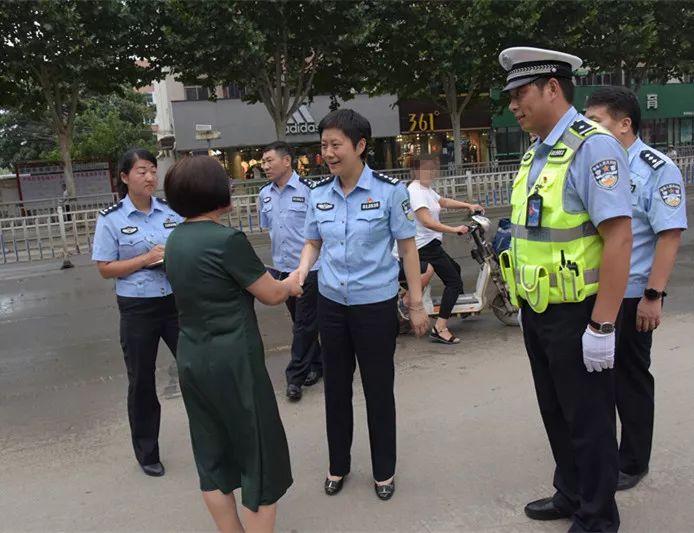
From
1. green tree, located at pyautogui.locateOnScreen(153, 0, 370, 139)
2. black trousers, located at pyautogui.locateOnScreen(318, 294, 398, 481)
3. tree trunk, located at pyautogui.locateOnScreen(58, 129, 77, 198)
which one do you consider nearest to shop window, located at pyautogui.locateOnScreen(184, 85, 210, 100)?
green tree, located at pyautogui.locateOnScreen(153, 0, 370, 139)

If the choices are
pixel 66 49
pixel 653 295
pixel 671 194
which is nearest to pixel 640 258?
pixel 653 295

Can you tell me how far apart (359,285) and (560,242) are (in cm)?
99

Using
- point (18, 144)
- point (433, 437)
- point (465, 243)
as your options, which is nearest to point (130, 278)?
point (433, 437)

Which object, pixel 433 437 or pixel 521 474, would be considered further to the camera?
pixel 433 437

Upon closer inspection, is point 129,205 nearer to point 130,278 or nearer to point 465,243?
point 130,278

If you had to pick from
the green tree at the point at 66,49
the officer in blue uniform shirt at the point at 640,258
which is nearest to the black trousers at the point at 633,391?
the officer in blue uniform shirt at the point at 640,258

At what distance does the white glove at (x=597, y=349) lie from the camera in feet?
7.11

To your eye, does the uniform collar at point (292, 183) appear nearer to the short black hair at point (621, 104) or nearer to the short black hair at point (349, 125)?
the short black hair at point (349, 125)

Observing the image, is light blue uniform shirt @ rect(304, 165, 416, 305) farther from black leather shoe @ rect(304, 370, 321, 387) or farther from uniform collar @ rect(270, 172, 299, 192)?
black leather shoe @ rect(304, 370, 321, 387)

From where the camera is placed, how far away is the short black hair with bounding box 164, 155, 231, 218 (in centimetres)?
221

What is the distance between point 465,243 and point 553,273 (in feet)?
28.5

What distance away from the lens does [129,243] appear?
10.8ft

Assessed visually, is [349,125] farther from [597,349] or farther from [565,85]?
[597,349]

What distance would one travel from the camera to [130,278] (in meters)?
3.28
